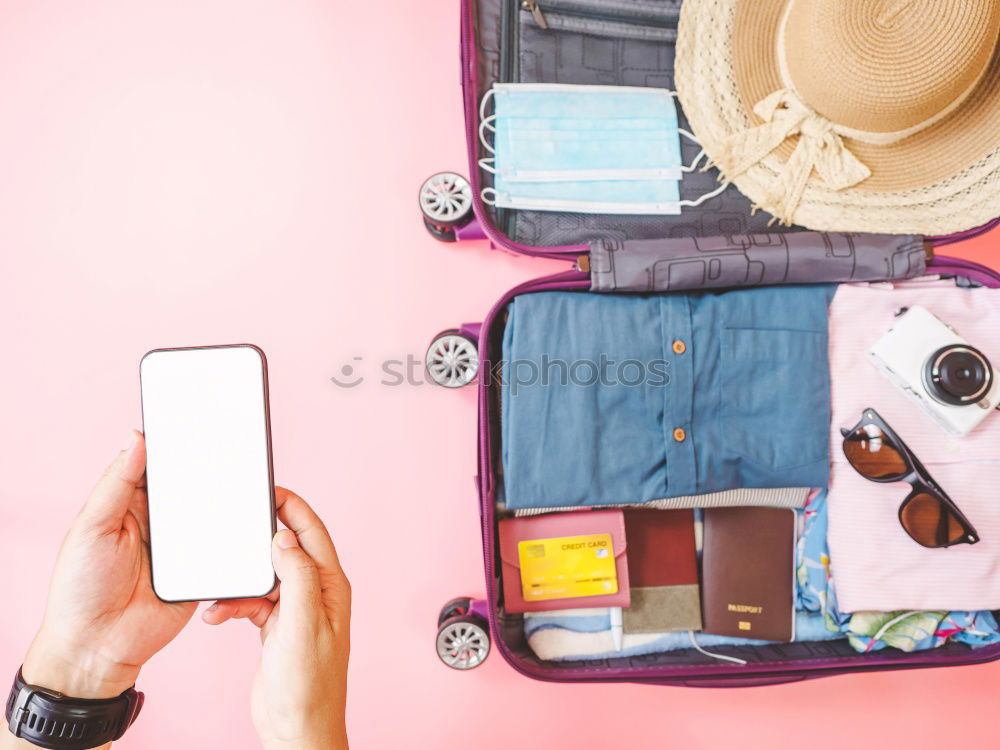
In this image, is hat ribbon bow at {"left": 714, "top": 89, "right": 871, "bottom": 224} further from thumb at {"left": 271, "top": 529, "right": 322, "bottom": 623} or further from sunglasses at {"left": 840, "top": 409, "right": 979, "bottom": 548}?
thumb at {"left": 271, "top": 529, "right": 322, "bottom": 623}

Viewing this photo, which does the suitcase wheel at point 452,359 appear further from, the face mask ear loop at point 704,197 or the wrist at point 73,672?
the wrist at point 73,672

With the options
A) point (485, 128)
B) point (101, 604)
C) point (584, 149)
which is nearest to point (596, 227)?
point (584, 149)

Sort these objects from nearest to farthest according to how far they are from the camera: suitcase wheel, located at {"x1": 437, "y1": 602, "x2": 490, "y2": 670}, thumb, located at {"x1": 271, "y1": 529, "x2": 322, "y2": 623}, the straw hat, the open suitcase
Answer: thumb, located at {"x1": 271, "y1": 529, "x2": 322, "y2": 623}
the straw hat
the open suitcase
suitcase wheel, located at {"x1": 437, "y1": 602, "x2": 490, "y2": 670}

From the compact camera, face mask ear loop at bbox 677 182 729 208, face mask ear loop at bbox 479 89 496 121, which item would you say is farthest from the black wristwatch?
the compact camera

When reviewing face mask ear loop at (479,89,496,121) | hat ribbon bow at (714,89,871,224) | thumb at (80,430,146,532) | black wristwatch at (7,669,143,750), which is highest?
face mask ear loop at (479,89,496,121)

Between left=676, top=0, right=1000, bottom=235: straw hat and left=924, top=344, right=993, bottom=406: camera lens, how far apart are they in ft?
0.69

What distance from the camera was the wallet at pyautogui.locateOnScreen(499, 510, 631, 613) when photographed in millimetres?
1062

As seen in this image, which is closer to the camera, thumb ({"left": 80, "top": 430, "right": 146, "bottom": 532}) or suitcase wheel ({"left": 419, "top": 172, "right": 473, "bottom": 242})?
thumb ({"left": 80, "top": 430, "right": 146, "bottom": 532})

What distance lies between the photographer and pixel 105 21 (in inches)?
47.5

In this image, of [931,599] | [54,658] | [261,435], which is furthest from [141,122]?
[931,599]

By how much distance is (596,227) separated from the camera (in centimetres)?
107

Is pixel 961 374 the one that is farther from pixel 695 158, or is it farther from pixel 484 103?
pixel 484 103

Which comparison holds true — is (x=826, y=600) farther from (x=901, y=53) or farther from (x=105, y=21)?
(x=105, y=21)

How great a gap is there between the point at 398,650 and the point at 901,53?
4.28 ft
